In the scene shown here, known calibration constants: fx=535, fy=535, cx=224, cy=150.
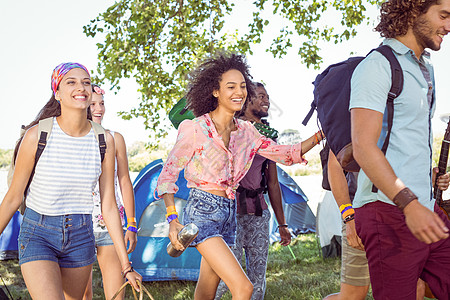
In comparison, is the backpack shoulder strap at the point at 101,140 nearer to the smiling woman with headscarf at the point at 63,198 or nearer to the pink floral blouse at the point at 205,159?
the smiling woman with headscarf at the point at 63,198

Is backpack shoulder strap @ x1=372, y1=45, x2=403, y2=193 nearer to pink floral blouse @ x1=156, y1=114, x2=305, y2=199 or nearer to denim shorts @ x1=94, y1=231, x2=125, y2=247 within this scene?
pink floral blouse @ x1=156, y1=114, x2=305, y2=199

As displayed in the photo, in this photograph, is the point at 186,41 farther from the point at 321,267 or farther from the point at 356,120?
the point at 356,120

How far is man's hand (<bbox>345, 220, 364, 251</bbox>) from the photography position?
9.61 ft

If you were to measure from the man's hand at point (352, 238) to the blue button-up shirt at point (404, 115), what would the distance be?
548 mm

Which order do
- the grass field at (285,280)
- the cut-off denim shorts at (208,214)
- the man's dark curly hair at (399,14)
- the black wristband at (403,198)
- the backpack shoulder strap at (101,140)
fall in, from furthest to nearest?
the grass field at (285,280)
the cut-off denim shorts at (208,214)
the backpack shoulder strap at (101,140)
the man's dark curly hair at (399,14)
the black wristband at (403,198)

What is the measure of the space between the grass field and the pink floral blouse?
2.65 m

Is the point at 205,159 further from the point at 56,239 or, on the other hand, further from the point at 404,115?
the point at 404,115

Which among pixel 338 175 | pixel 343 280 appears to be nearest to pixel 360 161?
pixel 338 175

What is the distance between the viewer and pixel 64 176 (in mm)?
3182

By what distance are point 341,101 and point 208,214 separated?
132cm

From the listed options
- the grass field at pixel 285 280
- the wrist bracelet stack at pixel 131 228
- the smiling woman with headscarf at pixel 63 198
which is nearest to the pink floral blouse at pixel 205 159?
the smiling woman with headscarf at pixel 63 198

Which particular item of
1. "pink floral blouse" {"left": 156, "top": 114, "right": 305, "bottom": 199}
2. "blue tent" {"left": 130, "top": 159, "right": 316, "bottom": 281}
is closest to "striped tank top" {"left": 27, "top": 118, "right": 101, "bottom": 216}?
"pink floral blouse" {"left": 156, "top": 114, "right": 305, "bottom": 199}

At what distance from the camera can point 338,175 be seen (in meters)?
3.27

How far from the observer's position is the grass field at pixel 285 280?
632cm
